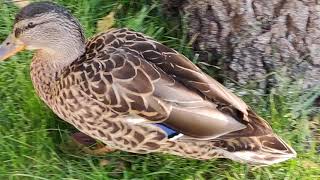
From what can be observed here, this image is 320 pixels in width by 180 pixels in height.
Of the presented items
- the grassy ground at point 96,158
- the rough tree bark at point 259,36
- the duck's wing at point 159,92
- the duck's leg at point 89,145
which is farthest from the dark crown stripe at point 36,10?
the rough tree bark at point 259,36

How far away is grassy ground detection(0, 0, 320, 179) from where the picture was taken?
375 centimetres

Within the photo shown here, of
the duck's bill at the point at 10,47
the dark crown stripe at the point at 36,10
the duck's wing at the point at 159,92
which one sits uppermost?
the dark crown stripe at the point at 36,10

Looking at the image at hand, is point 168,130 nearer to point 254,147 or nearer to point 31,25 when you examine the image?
point 254,147

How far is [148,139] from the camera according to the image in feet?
11.8

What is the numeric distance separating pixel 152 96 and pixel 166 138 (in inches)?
8.1

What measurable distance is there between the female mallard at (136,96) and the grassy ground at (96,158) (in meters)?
0.15

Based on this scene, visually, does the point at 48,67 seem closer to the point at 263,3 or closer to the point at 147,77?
the point at 147,77

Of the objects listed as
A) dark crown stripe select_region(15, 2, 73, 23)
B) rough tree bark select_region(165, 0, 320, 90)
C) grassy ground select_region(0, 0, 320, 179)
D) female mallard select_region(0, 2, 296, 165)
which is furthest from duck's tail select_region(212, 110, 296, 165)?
dark crown stripe select_region(15, 2, 73, 23)

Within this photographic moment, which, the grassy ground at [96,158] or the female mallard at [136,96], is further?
the grassy ground at [96,158]

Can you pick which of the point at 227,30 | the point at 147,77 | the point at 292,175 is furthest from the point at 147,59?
the point at 292,175

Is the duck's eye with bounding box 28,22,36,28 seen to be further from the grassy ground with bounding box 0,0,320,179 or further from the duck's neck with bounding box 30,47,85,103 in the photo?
the grassy ground with bounding box 0,0,320,179

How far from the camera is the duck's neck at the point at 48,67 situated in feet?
12.3

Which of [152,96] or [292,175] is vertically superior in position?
[152,96]

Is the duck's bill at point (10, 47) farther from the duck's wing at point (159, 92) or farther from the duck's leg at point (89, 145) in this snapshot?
the duck's leg at point (89, 145)
